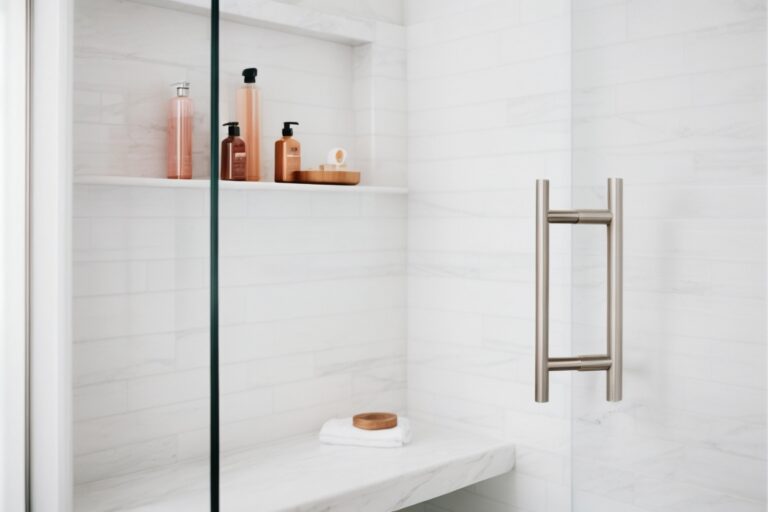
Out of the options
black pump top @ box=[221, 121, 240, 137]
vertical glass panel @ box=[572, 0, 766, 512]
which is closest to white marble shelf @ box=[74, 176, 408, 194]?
black pump top @ box=[221, 121, 240, 137]

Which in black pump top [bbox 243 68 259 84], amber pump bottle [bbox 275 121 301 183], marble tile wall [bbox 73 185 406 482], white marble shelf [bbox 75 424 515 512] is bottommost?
white marble shelf [bbox 75 424 515 512]

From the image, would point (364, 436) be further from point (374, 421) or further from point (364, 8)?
point (364, 8)

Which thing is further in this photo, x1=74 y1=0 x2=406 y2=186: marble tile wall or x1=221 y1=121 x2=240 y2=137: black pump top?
x1=221 y1=121 x2=240 y2=137: black pump top

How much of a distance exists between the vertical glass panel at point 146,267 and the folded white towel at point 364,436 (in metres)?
1.07

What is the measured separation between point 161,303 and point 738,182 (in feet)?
2.30

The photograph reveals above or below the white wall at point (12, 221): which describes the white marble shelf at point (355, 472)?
below

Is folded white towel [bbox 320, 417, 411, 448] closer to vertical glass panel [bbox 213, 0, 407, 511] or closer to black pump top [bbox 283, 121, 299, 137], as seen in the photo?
vertical glass panel [bbox 213, 0, 407, 511]

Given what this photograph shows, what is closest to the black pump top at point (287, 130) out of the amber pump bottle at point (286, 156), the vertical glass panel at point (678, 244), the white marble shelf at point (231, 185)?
the amber pump bottle at point (286, 156)

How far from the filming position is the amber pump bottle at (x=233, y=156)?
1.76 metres

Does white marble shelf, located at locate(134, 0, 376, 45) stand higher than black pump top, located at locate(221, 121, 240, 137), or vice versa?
white marble shelf, located at locate(134, 0, 376, 45)

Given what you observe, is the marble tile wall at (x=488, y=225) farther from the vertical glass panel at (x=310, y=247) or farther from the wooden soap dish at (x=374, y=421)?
the wooden soap dish at (x=374, y=421)

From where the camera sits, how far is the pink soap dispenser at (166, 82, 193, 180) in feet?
2.63

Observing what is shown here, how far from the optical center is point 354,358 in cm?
213

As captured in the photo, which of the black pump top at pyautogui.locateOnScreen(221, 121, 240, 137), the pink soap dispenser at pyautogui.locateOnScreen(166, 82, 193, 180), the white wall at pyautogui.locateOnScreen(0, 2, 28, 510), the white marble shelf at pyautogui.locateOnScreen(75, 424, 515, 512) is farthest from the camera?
the black pump top at pyautogui.locateOnScreen(221, 121, 240, 137)
